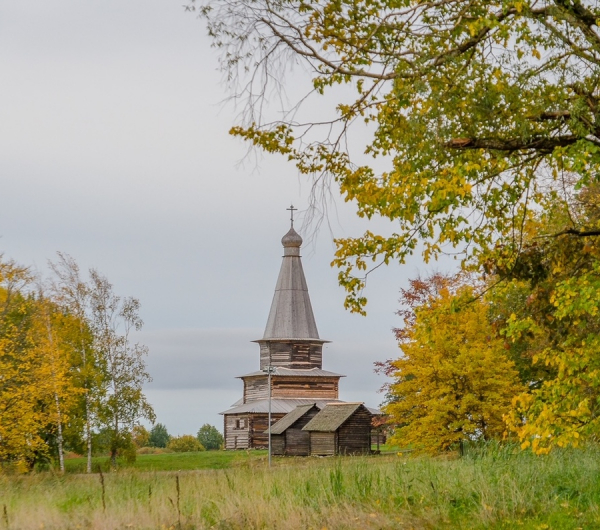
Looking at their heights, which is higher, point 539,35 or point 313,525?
point 539,35

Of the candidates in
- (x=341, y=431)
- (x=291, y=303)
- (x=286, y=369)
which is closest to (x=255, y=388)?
(x=286, y=369)

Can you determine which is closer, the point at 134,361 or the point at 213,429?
the point at 134,361

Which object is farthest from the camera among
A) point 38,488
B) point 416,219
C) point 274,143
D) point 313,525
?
point 38,488

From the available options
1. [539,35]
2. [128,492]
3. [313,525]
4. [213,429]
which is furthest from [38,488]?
[213,429]

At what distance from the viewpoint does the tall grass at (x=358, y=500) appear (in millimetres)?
10867

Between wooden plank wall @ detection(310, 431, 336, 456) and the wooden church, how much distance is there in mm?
5205

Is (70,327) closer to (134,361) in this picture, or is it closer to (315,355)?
(134,361)

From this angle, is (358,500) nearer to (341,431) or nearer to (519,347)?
(519,347)

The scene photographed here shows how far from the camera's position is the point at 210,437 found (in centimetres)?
8106

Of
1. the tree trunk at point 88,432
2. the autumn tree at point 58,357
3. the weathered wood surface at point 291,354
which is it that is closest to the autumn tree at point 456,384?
the autumn tree at point 58,357

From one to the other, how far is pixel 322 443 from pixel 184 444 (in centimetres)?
1691

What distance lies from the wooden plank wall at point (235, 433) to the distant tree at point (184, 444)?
524 cm

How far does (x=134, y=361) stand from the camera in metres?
40.8

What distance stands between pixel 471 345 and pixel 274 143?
46.4 ft
